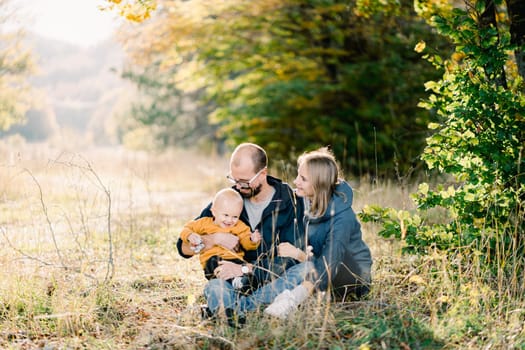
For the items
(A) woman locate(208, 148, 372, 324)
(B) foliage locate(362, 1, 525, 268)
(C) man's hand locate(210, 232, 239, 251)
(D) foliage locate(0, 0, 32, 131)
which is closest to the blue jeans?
(A) woman locate(208, 148, 372, 324)

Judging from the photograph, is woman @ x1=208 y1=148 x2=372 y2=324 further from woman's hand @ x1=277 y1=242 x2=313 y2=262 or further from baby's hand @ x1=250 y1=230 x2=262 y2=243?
baby's hand @ x1=250 y1=230 x2=262 y2=243

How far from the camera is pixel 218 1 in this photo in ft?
29.6

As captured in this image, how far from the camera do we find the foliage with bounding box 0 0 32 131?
46.4 ft

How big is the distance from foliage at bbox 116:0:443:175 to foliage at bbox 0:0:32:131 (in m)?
4.71

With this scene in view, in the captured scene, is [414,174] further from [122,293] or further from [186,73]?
[122,293]

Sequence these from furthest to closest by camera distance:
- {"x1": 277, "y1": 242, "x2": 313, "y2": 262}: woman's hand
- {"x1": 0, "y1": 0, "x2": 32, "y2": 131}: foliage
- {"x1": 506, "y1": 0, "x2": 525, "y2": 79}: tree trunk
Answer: {"x1": 0, "y1": 0, "x2": 32, "y2": 131}: foliage, {"x1": 506, "y1": 0, "x2": 525, "y2": 79}: tree trunk, {"x1": 277, "y1": 242, "x2": 313, "y2": 262}: woman's hand

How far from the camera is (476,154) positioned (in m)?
4.19

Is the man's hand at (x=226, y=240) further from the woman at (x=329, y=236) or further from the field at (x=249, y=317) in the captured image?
the field at (x=249, y=317)

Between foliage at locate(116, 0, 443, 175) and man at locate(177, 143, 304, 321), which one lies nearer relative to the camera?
man at locate(177, 143, 304, 321)

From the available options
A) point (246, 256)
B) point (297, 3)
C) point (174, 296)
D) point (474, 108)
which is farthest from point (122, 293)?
point (297, 3)

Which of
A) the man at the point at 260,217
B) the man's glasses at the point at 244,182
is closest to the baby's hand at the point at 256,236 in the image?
the man at the point at 260,217

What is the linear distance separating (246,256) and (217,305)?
Answer: 2.04ft

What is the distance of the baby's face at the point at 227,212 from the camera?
13.1 ft

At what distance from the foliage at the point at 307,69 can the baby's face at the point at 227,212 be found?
6.09m
